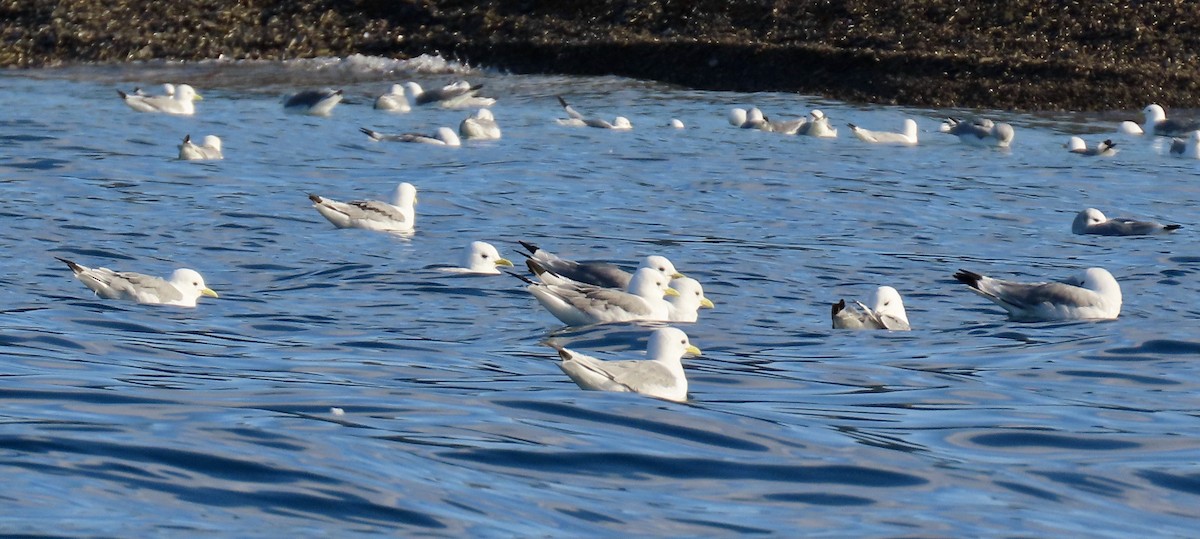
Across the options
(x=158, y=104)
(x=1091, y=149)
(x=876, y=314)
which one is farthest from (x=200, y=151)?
(x=1091, y=149)

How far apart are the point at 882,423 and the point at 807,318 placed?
401 centimetres

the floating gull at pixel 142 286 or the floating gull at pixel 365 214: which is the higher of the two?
the floating gull at pixel 142 286

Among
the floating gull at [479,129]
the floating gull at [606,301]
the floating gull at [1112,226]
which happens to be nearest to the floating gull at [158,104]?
the floating gull at [479,129]

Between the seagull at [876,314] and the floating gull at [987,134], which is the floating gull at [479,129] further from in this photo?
the seagull at [876,314]

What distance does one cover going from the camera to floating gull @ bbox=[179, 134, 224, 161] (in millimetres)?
21469

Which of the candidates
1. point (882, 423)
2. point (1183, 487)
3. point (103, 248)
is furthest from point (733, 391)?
point (103, 248)

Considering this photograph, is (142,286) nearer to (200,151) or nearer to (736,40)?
(200,151)

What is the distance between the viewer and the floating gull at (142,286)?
12.3 meters

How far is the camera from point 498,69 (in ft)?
115

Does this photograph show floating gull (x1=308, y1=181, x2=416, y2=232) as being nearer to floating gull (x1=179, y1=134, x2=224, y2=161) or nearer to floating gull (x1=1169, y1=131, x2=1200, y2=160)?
floating gull (x1=179, y1=134, x2=224, y2=161)

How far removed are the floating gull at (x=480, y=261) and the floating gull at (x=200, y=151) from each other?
8098mm

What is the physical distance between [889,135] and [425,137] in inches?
264

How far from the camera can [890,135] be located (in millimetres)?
26016

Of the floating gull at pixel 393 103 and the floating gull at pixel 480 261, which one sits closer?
the floating gull at pixel 480 261
